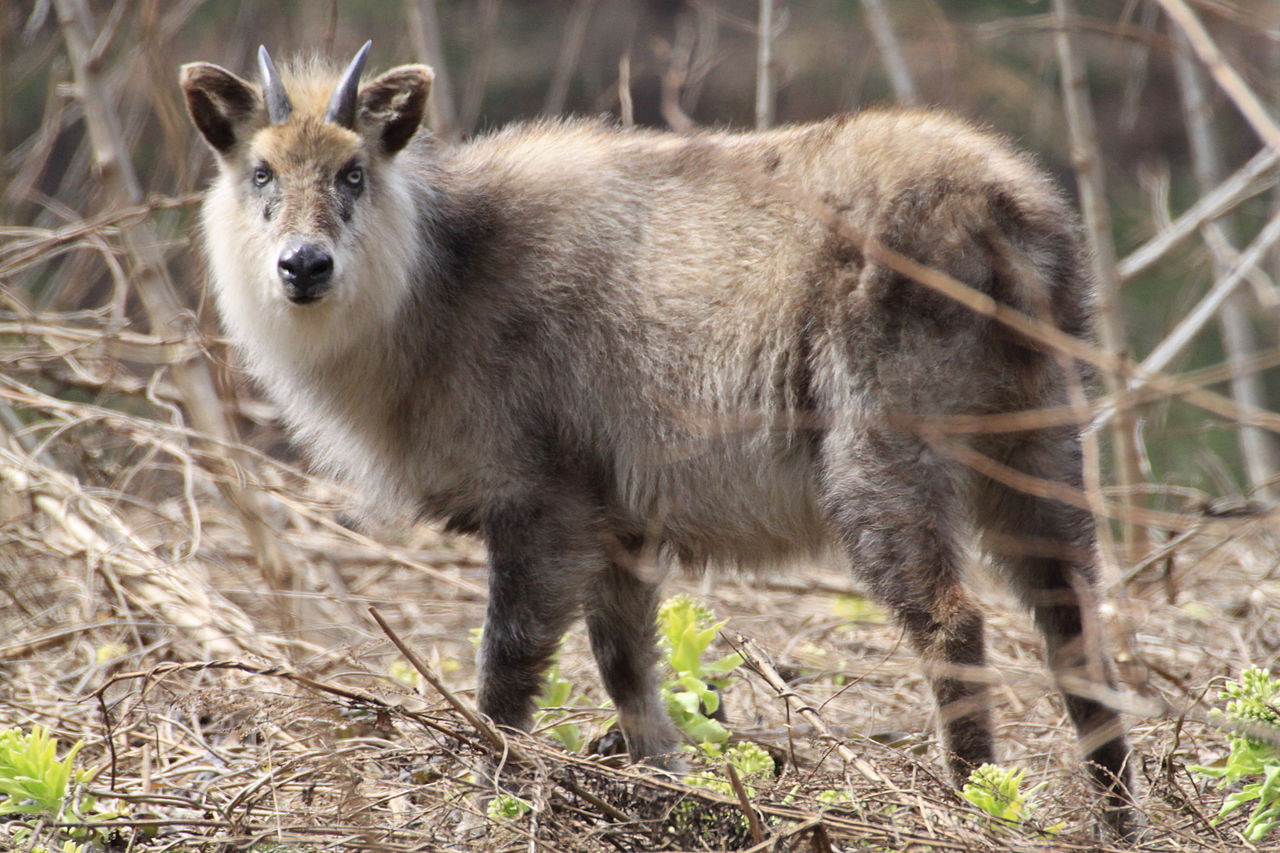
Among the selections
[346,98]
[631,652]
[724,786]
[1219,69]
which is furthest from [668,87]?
[1219,69]

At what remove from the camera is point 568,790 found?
3012 mm

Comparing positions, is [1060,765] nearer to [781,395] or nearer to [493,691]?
[781,395]

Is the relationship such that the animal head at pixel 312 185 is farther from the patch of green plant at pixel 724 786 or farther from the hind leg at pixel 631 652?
the patch of green plant at pixel 724 786

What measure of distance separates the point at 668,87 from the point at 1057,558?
3703 millimetres

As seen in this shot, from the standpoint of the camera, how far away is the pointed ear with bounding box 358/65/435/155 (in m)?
3.87

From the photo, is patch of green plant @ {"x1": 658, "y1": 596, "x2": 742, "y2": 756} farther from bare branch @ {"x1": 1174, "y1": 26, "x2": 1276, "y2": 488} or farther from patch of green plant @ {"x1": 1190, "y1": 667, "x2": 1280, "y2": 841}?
bare branch @ {"x1": 1174, "y1": 26, "x2": 1276, "y2": 488}

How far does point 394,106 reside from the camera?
3.93 metres

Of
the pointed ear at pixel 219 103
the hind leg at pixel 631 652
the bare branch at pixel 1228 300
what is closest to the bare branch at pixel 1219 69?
the hind leg at pixel 631 652

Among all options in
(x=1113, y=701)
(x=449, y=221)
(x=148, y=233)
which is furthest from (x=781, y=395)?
(x=148, y=233)

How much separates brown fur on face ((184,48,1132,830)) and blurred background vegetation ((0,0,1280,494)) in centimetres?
63

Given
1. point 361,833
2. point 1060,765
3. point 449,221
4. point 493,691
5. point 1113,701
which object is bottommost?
point 1060,765

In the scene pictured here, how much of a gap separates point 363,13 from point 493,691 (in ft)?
28.4

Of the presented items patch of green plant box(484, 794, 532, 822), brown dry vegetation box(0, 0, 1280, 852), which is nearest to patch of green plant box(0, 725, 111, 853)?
brown dry vegetation box(0, 0, 1280, 852)

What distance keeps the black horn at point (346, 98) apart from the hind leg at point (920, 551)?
5.69 ft
